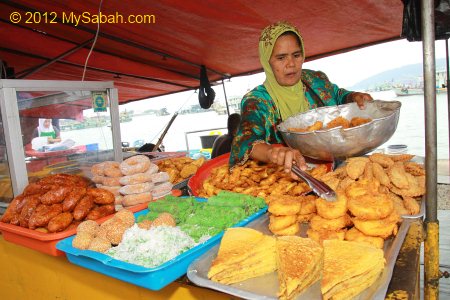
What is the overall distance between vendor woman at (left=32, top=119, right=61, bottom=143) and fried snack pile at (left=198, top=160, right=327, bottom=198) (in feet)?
3.99

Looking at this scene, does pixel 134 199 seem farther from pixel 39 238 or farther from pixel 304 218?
pixel 304 218

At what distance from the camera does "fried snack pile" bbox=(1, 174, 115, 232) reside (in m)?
1.70

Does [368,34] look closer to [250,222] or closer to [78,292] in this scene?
[250,222]

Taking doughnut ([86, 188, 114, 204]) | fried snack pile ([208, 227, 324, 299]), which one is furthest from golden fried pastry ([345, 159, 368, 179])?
doughnut ([86, 188, 114, 204])

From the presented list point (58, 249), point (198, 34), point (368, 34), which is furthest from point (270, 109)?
point (368, 34)

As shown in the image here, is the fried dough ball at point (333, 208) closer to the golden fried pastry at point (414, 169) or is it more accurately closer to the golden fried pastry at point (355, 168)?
the golden fried pastry at point (355, 168)

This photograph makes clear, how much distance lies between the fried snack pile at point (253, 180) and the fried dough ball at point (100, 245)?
0.81m

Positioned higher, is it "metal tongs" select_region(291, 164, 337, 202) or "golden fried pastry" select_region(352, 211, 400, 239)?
"metal tongs" select_region(291, 164, 337, 202)

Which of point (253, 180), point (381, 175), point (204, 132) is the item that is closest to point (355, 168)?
point (381, 175)

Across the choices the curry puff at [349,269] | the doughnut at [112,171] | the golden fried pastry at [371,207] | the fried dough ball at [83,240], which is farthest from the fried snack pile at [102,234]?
the golden fried pastry at [371,207]

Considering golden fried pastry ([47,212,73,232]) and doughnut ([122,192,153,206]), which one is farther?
doughnut ([122,192,153,206])

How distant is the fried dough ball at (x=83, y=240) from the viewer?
138 cm

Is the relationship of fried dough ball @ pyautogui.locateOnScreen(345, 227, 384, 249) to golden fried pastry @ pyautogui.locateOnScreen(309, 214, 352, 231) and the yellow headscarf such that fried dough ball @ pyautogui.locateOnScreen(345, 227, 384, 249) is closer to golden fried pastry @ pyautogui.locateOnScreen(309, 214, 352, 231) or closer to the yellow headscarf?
golden fried pastry @ pyautogui.locateOnScreen(309, 214, 352, 231)

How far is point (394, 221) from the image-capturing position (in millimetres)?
1193
